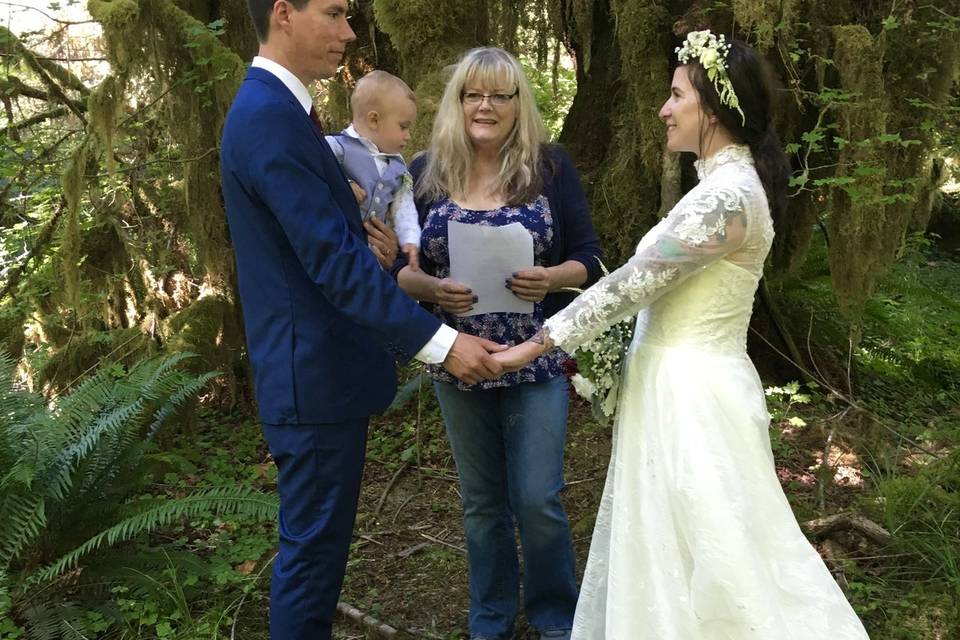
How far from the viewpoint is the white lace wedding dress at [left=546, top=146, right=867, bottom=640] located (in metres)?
2.15

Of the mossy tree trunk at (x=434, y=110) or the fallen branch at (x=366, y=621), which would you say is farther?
the mossy tree trunk at (x=434, y=110)

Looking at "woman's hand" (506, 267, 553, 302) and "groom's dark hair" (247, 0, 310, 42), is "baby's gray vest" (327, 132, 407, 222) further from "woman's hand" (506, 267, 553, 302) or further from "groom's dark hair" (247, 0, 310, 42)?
"groom's dark hair" (247, 0, 310, 42)

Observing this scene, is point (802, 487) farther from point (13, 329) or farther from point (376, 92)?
point (13, 329)

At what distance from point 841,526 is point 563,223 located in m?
1.98

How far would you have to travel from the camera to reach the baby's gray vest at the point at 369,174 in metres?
2.82

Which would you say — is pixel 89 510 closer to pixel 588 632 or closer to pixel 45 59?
pixel 588 632

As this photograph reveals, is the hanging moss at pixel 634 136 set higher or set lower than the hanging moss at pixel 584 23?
lower

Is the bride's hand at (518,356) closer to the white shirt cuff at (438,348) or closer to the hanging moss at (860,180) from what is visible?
the white shirt cuff at (438,348)

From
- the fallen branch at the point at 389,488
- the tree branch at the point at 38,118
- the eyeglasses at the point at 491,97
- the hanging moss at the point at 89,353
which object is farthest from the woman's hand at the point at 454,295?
the tree branch at the point at 38,118

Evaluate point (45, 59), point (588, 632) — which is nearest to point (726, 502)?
point (588, 632)

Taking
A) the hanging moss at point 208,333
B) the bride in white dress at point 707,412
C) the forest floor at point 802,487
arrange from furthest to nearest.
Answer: the hanging moss at point 208,333, the forest floor at point 802,487, the bride in white dress at point 707,412

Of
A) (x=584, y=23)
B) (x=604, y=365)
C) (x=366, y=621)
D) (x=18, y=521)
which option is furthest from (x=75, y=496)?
(x=584, y=23)

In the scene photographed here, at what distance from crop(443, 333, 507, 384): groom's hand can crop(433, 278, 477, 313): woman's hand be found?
38 cm

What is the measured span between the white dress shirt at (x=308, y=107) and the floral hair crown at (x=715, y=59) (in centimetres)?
101
